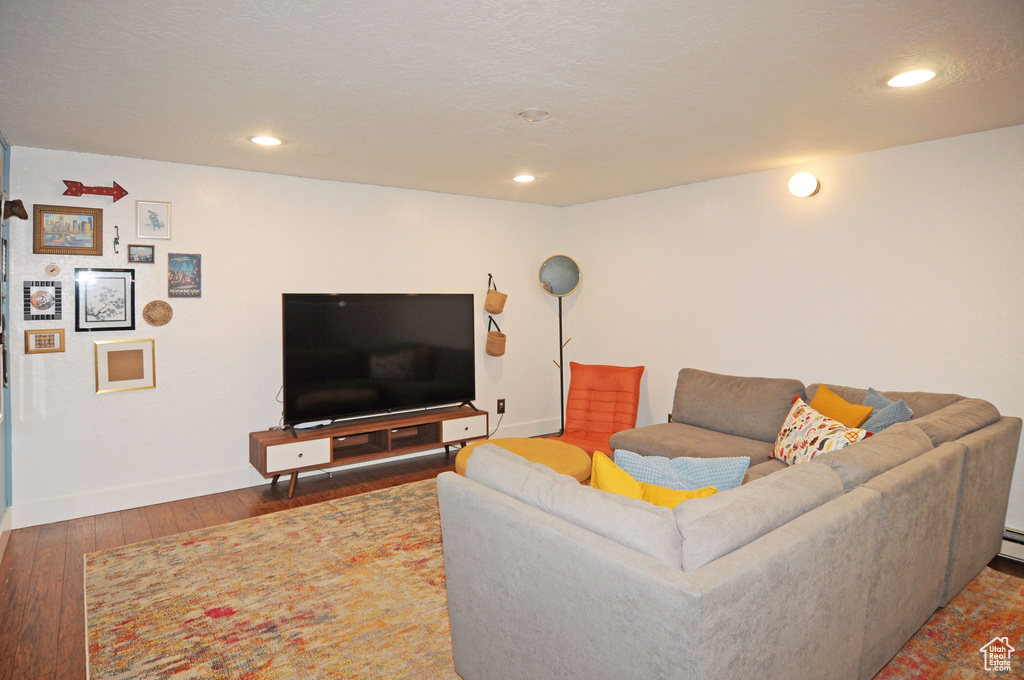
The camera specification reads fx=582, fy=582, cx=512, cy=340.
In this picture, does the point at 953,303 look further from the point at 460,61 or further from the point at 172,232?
the point at 172,232

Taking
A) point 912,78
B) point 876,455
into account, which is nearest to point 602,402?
point 876,455

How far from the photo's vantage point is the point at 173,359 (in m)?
4.04

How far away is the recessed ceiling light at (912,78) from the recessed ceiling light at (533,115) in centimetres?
153

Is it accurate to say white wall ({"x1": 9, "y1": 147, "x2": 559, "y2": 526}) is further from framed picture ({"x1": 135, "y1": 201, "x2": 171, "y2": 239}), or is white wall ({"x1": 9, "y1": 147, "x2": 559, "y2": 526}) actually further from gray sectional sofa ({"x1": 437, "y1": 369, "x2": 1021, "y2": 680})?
gray sectional sofa ({"x1": 437, "y1": 369, "x2": 1021, "y2": 680})

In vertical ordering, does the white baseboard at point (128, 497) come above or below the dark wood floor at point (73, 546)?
above

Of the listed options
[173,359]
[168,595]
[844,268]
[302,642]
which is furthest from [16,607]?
[844,268]

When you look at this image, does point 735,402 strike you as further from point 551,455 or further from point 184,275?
point 184,275

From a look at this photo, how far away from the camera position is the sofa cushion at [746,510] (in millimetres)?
1473

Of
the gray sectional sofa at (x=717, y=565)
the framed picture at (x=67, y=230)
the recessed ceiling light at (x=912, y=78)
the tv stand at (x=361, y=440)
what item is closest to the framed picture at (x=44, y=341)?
the framed picture at (x=67, y=230)

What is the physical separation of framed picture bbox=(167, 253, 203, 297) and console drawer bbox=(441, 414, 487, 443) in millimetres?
2096

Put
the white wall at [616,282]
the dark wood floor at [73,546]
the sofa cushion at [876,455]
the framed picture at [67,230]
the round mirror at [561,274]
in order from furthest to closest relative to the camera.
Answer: the round mirror at [561,274], the framed picture at [67,230], the white wall at [616,282], the dark wood floor at [73,546], the sofa cushion at [876,455]

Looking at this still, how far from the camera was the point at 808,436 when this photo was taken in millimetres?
3129

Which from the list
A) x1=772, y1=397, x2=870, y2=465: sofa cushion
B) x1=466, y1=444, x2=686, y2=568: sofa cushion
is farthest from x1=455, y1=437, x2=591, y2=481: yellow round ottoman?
x1=466, y1=444, x2=686, y2=568: sofa cushion

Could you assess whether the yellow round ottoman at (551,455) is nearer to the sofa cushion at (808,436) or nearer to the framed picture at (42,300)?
the sofa cushion at (808,436)
